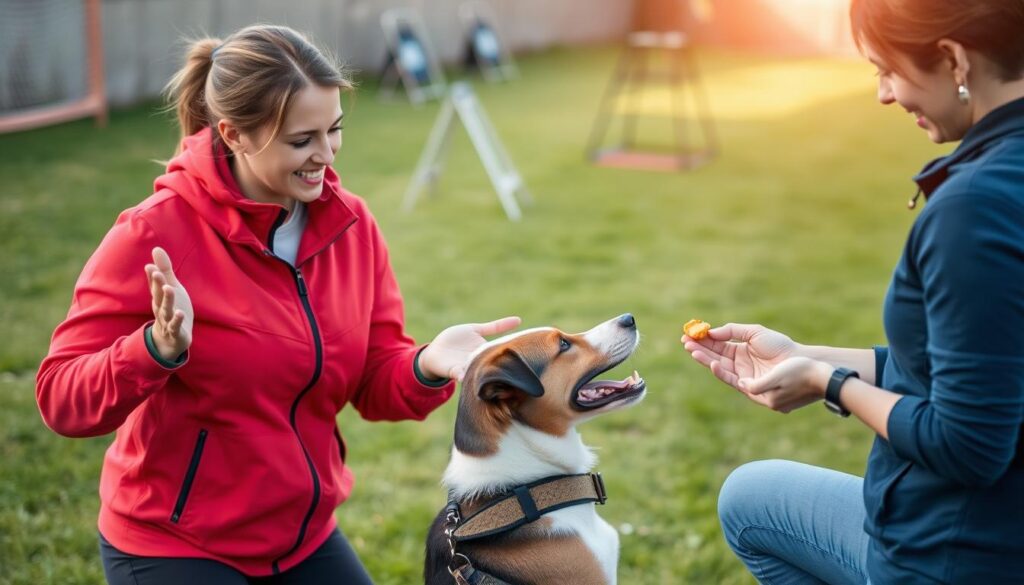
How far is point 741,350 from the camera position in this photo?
2.53m

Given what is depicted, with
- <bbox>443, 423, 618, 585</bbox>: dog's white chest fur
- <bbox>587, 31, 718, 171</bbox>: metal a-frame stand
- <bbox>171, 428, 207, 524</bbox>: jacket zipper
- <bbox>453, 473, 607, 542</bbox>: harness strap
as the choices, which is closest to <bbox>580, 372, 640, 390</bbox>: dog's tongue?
<bbox>443, 423, 618, 585</bbox>: dog's white chest fur

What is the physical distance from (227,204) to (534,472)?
46.1 inches

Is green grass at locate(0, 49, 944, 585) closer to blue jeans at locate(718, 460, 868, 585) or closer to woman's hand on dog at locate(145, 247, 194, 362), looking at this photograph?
blue jeans at locate(718, 460, 868, 585)

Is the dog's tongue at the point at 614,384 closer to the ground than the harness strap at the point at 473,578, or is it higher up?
higher up

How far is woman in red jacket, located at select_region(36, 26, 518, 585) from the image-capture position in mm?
2672

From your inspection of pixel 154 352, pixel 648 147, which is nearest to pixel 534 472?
pixel 154 352

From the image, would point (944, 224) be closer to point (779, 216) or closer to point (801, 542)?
point (801, 542)

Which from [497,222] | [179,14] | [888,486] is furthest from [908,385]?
[179,14]

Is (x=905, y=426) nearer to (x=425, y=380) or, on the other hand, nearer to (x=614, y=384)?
(x=614, y=384)

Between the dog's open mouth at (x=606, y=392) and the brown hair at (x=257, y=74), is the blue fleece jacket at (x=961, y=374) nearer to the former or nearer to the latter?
the dog's open mouth at (x=606, y=392)

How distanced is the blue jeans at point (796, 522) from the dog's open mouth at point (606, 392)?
42 cm

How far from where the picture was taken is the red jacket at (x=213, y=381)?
265 centimetres

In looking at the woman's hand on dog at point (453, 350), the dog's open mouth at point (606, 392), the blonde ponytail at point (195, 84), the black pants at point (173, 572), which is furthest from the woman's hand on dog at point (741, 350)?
the blonde ponytail at point (195, 84)

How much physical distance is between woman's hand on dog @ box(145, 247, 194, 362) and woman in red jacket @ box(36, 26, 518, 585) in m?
0.21
